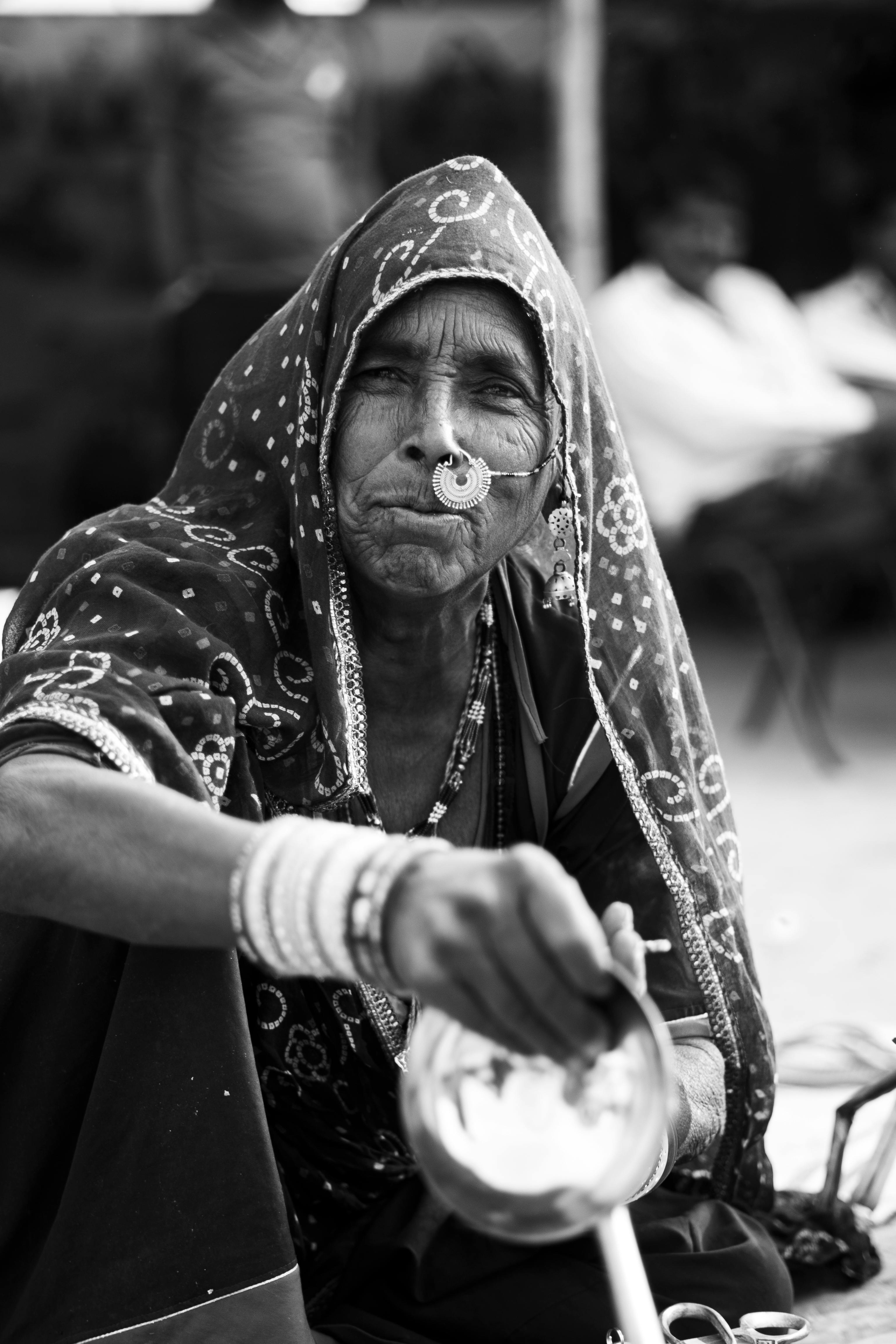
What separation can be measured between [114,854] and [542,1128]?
1.60 ft

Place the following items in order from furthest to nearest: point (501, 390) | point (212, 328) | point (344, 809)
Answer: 1. point (212, 328)
2. point (344, 809)
3. point (501, 390)

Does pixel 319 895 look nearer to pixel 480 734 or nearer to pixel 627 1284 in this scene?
pixel 627 1284

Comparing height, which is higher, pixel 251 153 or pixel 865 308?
pixel 251 153

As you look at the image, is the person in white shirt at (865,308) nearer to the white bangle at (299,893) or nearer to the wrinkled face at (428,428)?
the wrinkled face at (428,428)

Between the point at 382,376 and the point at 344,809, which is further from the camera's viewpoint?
the point at 344,809

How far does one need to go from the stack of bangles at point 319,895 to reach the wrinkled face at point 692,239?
6720mm

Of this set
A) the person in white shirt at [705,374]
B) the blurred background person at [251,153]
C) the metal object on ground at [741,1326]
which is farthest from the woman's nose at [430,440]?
the blurred background person at [251,153]

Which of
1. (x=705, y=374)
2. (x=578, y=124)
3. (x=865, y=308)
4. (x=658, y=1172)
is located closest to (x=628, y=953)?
(x=658, y=1172)

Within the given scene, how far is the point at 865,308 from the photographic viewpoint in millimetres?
8492

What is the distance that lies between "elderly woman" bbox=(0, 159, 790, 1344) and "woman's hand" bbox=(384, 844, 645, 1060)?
1cm

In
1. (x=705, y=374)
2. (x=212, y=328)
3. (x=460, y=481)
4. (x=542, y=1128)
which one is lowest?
(x=542, y=1128)

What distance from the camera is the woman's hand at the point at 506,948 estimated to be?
4.33 feet

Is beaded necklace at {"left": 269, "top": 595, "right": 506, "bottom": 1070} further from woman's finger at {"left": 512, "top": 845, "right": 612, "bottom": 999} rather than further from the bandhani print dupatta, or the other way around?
woman's finger at {"left": 512, "top": 845, "right": 612, "bottom": 999}

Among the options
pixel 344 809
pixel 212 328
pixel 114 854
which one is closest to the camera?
pixel 114 854
